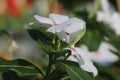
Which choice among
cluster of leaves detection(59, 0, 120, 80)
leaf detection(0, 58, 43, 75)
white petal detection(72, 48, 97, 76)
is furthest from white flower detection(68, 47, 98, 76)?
cluster of leaves detection(59, 0, 120, 80)

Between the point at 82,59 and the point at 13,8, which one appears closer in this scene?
the point at 82,59

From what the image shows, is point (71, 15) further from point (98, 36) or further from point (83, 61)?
point (83, 61)

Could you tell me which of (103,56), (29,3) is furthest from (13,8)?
(103,56)

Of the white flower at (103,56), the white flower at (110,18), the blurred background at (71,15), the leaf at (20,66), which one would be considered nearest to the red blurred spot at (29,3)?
the blurred background at (71,15)

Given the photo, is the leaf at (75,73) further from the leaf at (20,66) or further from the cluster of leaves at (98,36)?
the cluster of leaves at (98,36)

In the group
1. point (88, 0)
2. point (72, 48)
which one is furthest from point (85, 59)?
point (88, 0)

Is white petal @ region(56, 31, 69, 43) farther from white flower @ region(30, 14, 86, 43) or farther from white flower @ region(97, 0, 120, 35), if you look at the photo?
white flower @ region(97, 0, 120, 35)
